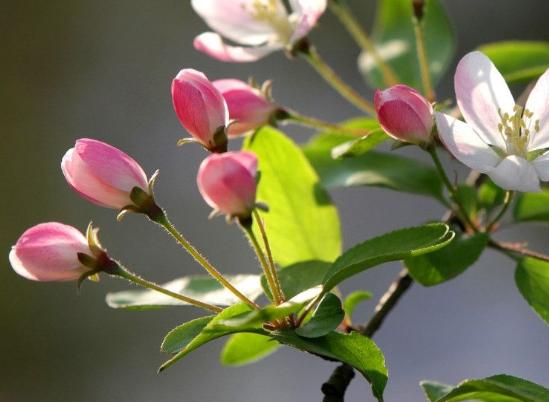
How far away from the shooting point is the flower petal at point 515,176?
0.86 metres

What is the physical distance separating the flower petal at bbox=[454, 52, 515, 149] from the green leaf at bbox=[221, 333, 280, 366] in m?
0.32

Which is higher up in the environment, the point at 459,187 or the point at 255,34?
the point at 255,34

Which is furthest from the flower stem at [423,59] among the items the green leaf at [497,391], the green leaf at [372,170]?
the green leaf at [497,391]

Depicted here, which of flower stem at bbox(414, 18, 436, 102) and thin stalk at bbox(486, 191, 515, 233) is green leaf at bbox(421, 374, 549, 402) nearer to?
thin stalk at bbox(486, 191, 515, 233)

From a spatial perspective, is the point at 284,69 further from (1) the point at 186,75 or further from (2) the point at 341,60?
(1) the point at 186,75

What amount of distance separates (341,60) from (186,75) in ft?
9.34

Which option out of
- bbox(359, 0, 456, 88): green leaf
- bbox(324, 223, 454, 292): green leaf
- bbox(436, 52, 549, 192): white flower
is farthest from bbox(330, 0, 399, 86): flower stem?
bbox(324, 223, 454, 292): green leaf

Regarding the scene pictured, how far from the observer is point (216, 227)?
10.9 feet

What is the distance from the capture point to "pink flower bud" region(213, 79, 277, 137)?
1037 millimetres

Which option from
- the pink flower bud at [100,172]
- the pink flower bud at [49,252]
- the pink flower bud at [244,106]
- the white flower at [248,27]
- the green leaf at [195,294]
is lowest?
the green leaf at [195,294]

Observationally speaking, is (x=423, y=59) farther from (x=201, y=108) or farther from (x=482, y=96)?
(x=201, y=108)

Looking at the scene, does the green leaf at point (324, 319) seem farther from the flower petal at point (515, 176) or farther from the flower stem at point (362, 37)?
the flower stem at point (362, 37)

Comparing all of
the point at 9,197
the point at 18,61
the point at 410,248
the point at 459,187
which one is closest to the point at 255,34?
the point at 459,187

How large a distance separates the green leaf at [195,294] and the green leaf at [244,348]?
0.08m
